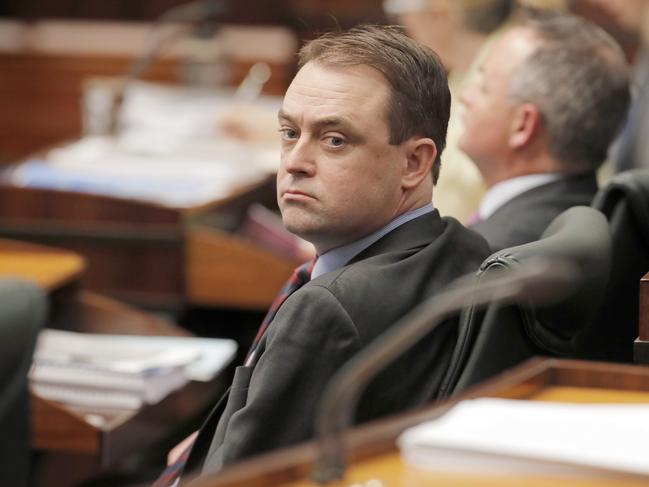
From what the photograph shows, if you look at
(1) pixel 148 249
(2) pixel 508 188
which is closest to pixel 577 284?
(2) pixel 508 188

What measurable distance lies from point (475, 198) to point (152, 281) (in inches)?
38.8

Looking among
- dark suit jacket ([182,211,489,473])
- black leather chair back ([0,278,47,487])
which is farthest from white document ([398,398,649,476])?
black leather chair back ([0,278,47,487])

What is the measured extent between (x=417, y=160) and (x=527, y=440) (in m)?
0.60

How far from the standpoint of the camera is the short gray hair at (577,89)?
215 centimetres


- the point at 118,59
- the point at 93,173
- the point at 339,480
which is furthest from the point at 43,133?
the point at 339,480

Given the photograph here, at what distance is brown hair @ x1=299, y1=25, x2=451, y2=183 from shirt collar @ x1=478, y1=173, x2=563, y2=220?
0.58 meters

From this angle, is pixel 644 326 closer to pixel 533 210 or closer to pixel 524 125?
pixel 533 210

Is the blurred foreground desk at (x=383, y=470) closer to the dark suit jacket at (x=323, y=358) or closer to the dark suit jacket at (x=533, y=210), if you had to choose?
the dark suit jacket at (x=323, y=358)

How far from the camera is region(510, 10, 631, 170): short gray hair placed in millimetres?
2154

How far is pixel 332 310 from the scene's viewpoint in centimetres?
138

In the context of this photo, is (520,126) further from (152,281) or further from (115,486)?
(152,281)

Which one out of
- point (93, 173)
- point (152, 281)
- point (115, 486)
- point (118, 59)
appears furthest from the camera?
point (118, 59)

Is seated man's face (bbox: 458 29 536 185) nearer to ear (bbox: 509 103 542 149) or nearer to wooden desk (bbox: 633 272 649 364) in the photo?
ear (bbox: 509 103 542 149)

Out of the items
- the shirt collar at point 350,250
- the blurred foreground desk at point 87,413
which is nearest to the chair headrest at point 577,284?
the shirt collar at point 350,250
